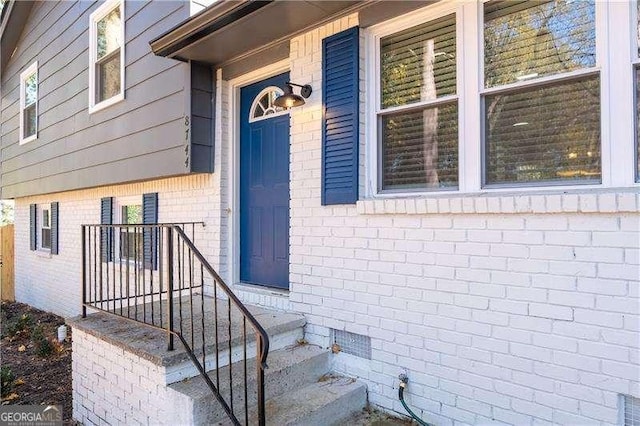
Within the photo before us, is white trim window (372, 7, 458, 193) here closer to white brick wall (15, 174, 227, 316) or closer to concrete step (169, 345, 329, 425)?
concrete step (169, 345, 329, 425)

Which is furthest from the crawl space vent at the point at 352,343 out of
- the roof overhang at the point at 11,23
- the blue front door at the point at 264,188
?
the roof overhang at the point at 11,23

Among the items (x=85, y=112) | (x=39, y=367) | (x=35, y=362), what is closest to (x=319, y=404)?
(x=39, y=367)

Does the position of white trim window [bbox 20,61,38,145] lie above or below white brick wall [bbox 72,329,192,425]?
above

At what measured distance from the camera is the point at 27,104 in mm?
8336

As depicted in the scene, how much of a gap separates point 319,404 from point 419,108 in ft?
6.88

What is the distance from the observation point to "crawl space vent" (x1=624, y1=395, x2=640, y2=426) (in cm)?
213

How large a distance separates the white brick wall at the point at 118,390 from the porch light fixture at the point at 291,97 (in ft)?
6.99

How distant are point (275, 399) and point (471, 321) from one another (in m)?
1.36

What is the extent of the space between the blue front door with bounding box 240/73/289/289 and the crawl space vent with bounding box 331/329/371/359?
0.78 meters

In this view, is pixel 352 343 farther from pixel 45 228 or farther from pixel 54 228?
pixel 45 228

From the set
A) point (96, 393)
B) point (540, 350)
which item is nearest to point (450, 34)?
point (540, 350)

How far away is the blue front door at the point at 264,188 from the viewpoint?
3949mm

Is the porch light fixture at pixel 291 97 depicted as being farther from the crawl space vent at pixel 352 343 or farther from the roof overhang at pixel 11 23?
the roof overhang at pixel 11 23

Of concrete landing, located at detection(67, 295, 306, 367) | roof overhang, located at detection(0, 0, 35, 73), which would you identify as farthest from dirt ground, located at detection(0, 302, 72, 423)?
roof overhang, located at detection(0, 0, 35, 73)
